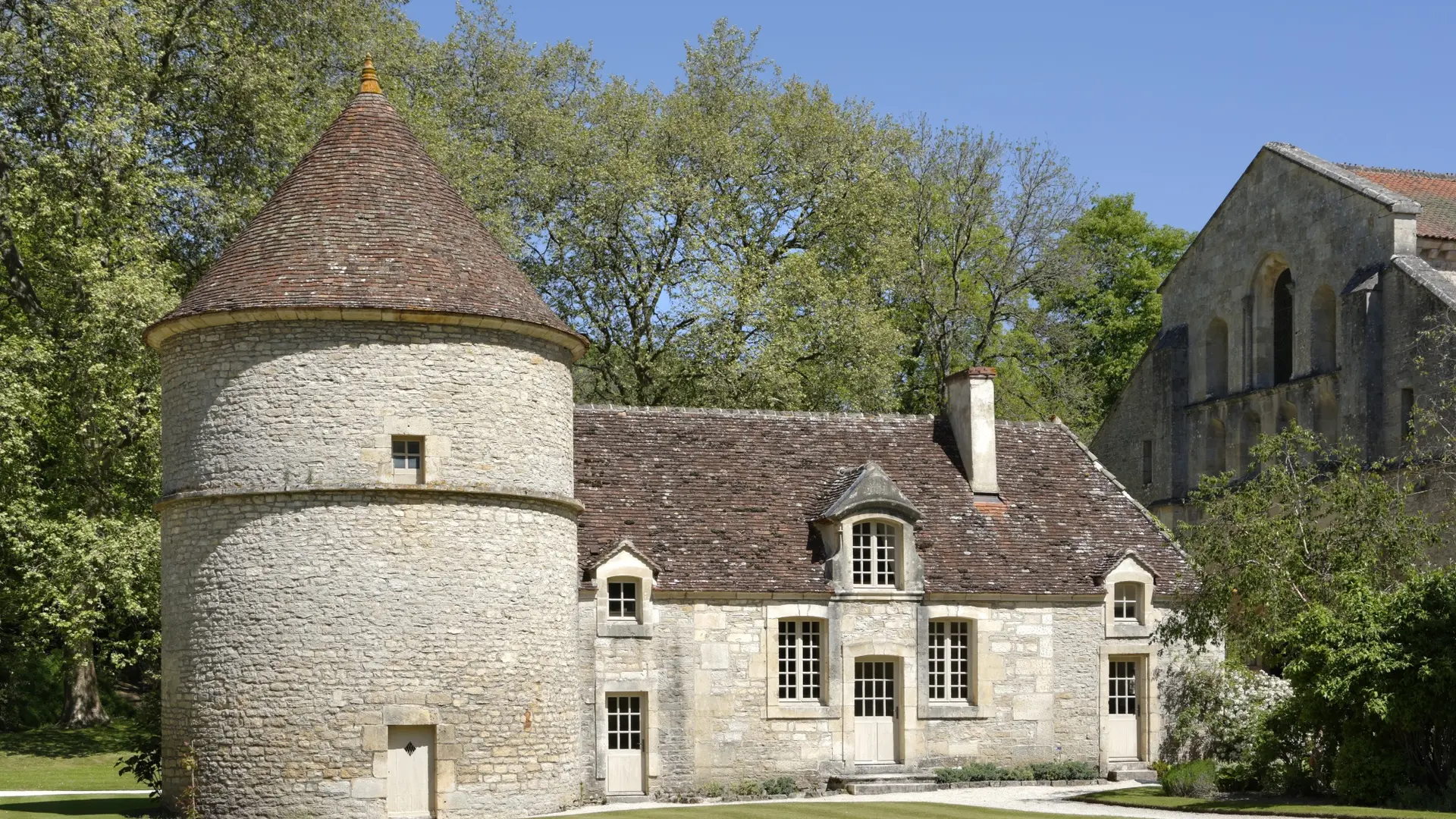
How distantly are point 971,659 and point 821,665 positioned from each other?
2634 millimetres

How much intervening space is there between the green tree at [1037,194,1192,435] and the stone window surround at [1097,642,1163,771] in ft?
71.9

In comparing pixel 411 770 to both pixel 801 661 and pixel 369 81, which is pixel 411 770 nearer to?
pixel 801 661

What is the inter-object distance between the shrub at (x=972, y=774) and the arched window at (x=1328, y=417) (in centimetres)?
1426

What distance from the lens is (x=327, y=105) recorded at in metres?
36.5

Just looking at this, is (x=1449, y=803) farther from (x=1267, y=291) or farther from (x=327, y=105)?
(x=327, y=105)

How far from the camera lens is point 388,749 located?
2244 cm

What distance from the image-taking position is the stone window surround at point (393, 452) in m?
22.7

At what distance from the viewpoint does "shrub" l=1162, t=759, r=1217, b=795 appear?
24125mm

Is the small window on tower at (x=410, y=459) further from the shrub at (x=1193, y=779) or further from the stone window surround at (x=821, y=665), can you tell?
the shrub at (x=1193, y=779)

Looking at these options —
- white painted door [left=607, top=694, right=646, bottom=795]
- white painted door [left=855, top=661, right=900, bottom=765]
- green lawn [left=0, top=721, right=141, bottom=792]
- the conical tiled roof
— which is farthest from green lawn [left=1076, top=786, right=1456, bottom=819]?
green lawn [left=0, top=721, right=141, bottom=792]

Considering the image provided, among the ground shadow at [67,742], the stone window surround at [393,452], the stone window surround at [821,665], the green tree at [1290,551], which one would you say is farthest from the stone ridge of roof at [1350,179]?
the ground shadow at [67,742]

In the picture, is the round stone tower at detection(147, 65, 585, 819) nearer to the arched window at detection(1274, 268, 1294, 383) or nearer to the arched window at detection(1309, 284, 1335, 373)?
the arched window at detection(1309, 284, 1335, 373)

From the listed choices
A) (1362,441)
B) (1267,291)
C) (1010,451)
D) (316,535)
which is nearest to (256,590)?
(316,535)

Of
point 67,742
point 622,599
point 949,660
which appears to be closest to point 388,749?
point 622,599
